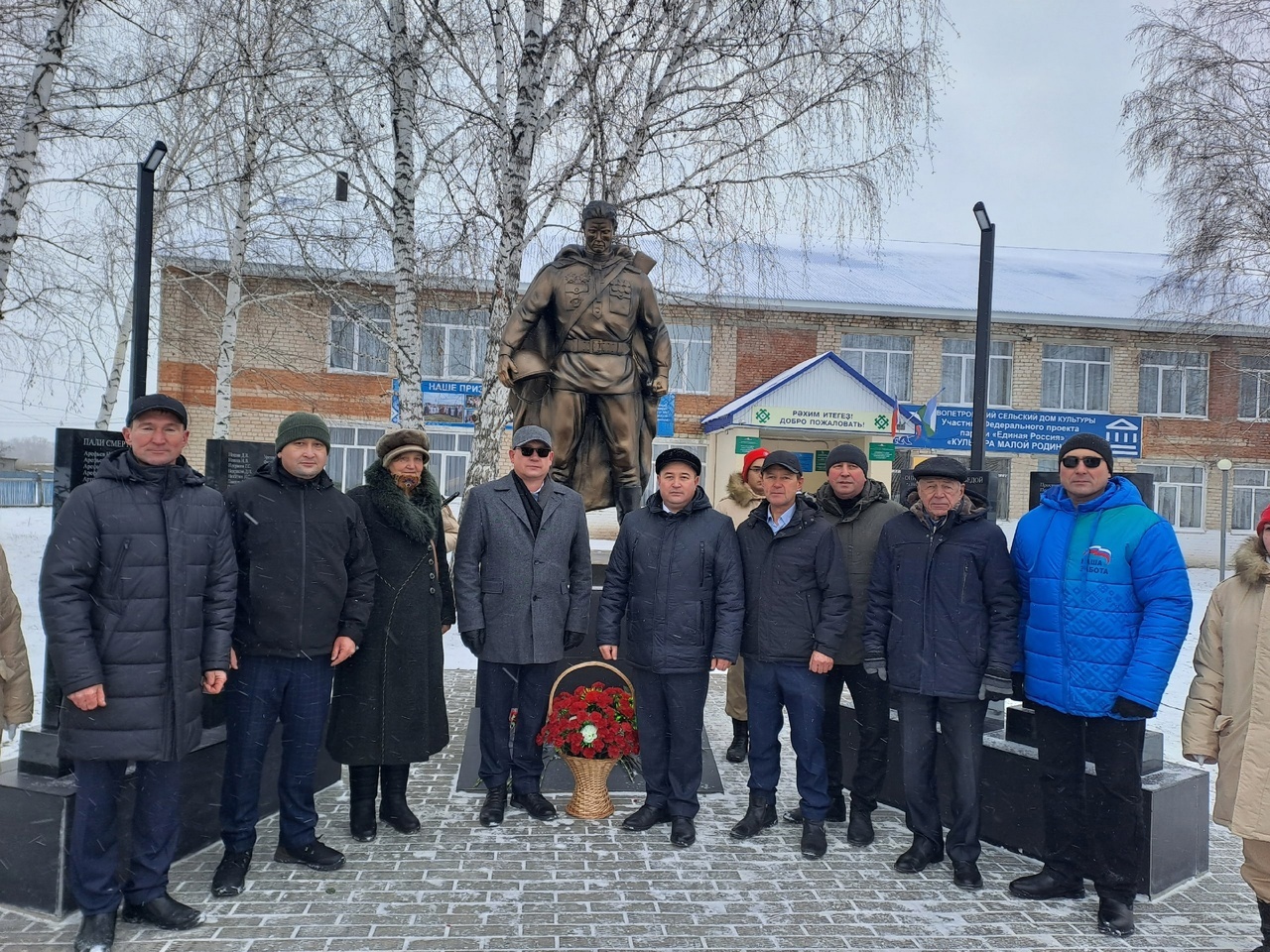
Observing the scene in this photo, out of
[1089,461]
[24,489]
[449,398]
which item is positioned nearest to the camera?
[1089,461]

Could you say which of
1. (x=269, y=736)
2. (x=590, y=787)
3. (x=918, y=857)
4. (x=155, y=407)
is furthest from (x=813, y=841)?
(x=155, y=407)

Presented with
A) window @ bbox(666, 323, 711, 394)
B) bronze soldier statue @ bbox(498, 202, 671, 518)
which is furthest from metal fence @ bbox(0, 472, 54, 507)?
bronze soldier statue @ bbox(498, 202, 671, 518)

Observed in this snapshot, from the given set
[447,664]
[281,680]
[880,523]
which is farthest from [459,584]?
[447,664]

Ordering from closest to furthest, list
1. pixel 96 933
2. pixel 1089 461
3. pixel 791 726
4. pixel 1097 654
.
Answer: pixel 96 933 → pixel 1097 654 → pixel 1089 461 → pixel 791 726

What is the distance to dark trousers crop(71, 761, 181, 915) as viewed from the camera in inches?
133

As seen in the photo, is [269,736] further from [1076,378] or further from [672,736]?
[1076,378]

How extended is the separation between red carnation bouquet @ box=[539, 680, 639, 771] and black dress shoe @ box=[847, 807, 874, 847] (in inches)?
44.4

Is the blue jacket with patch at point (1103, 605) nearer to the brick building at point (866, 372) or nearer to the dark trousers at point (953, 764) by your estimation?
the dark trousers at point (953, 764)

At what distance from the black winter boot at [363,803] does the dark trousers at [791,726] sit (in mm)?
1862

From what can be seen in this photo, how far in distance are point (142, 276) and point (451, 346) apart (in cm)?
1505

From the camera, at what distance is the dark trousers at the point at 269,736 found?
13.0 feet

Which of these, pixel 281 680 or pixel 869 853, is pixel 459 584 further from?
pixel 869 853

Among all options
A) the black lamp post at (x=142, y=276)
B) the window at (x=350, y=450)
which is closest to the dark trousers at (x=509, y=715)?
the black lamp post at (x=142, y=276)

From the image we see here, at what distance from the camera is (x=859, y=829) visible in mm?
4648
